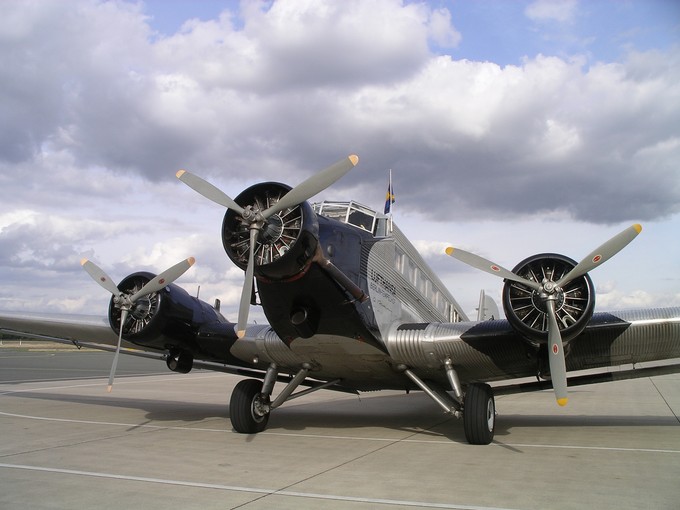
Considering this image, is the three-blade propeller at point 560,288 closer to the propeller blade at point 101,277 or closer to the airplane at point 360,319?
the airplane at point 360,319

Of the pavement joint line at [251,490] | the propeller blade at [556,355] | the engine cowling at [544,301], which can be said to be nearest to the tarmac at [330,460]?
the pavement joint line at [251,490]

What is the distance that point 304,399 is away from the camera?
1911 centimetres

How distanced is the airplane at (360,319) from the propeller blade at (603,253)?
2cm

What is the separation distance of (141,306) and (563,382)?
8.10 m

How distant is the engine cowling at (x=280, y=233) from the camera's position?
820 centimetres

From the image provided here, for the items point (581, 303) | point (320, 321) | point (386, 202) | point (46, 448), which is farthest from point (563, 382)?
point (46, 448)

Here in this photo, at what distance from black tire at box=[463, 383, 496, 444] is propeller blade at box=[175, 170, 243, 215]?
4.83m

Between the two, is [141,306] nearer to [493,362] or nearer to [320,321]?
[320,321]

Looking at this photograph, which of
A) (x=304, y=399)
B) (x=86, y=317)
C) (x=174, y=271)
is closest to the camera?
(x=174, y=271)

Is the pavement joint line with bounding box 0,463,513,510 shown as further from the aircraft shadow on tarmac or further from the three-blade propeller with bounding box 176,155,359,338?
the aircraft shadow on tarmac

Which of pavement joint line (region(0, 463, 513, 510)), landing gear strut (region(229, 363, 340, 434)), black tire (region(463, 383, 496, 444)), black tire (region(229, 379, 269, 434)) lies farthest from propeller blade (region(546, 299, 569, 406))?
black tire (region(229, 379, 269, 434))

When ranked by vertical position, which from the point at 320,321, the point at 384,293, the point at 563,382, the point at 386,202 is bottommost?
the point at 563,382

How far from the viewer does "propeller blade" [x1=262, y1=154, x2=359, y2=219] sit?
798 cm

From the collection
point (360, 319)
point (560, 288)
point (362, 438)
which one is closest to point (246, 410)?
point (362, 438)
